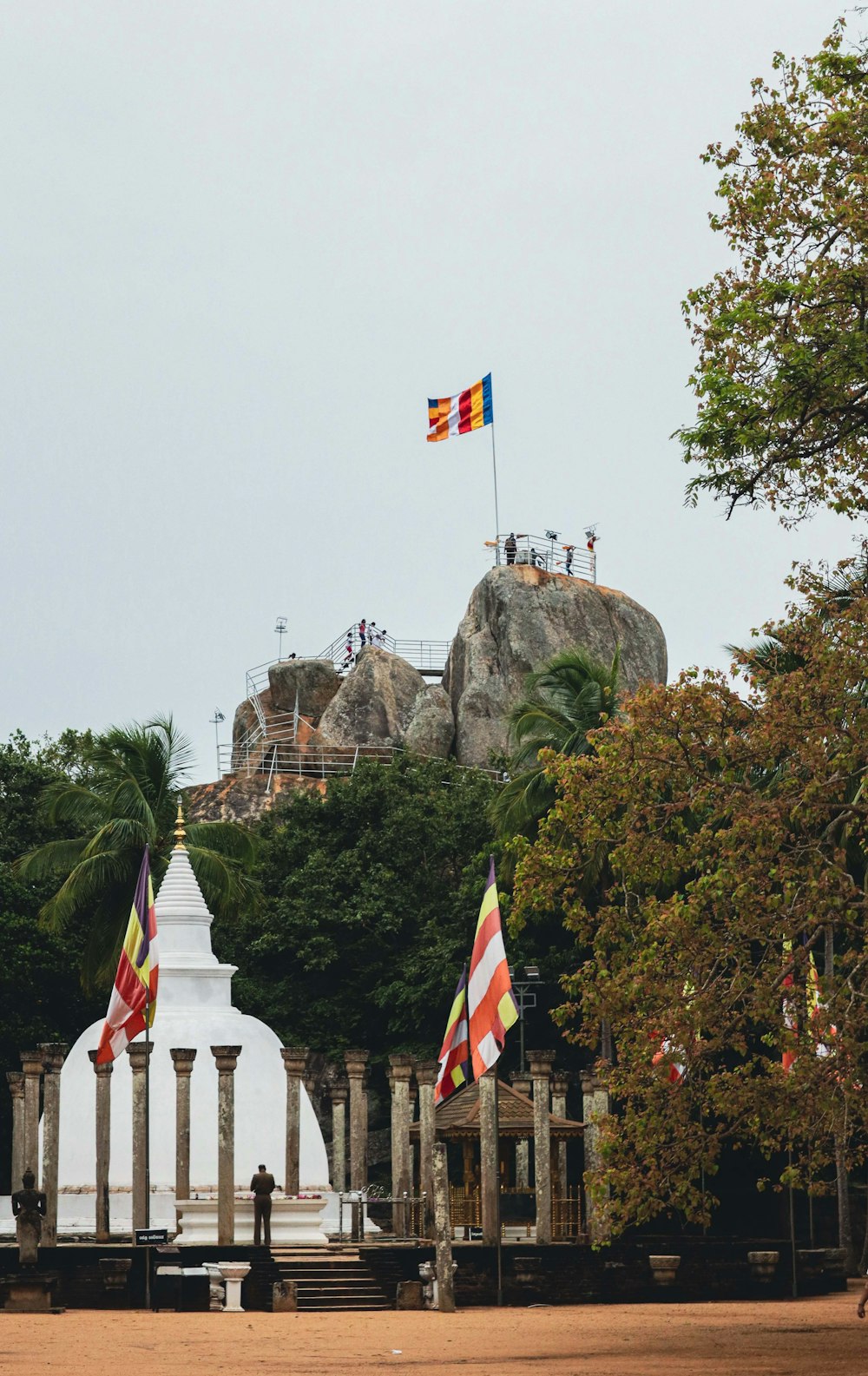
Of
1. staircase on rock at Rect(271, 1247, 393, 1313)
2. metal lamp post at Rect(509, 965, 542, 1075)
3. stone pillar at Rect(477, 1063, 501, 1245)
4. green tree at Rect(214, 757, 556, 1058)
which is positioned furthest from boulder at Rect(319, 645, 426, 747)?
staircase on rock at Rect(271, 1247, 393, 1313)

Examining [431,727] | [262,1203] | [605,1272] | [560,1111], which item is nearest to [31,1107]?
[262,1203]

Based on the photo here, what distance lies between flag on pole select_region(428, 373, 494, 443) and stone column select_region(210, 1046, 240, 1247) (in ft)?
119

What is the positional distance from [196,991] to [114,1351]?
1490cm

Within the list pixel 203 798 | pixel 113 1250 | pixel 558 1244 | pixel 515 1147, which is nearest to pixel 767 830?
pixel 558 1244

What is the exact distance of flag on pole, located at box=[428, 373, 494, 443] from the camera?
60344mm

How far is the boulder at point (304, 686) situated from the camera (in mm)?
67250

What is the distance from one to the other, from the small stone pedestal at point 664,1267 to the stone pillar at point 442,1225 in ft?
12.7

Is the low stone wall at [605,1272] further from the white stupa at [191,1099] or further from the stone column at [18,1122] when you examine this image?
the stone column at [18,1122]

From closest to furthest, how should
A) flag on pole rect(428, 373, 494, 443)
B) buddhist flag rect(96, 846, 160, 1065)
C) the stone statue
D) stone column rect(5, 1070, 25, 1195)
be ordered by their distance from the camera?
the stone statue, buddhist flag rect(96, 846, 160, 1065), stone column rect(5, 1070, 25, 1195), flag on pole rect(428, 373, 494, 443)

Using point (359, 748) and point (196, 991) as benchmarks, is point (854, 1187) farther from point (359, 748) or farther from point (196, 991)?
point (359, 748)

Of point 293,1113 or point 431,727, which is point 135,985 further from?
point 431,727

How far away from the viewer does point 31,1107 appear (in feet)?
95.2

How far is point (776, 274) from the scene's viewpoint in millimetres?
18375

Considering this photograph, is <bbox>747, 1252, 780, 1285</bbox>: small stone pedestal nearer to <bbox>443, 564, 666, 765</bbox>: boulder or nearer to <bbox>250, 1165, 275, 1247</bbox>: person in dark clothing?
<bbox>250, 1165, 275, 1247</bbox>: person in dark clothing
